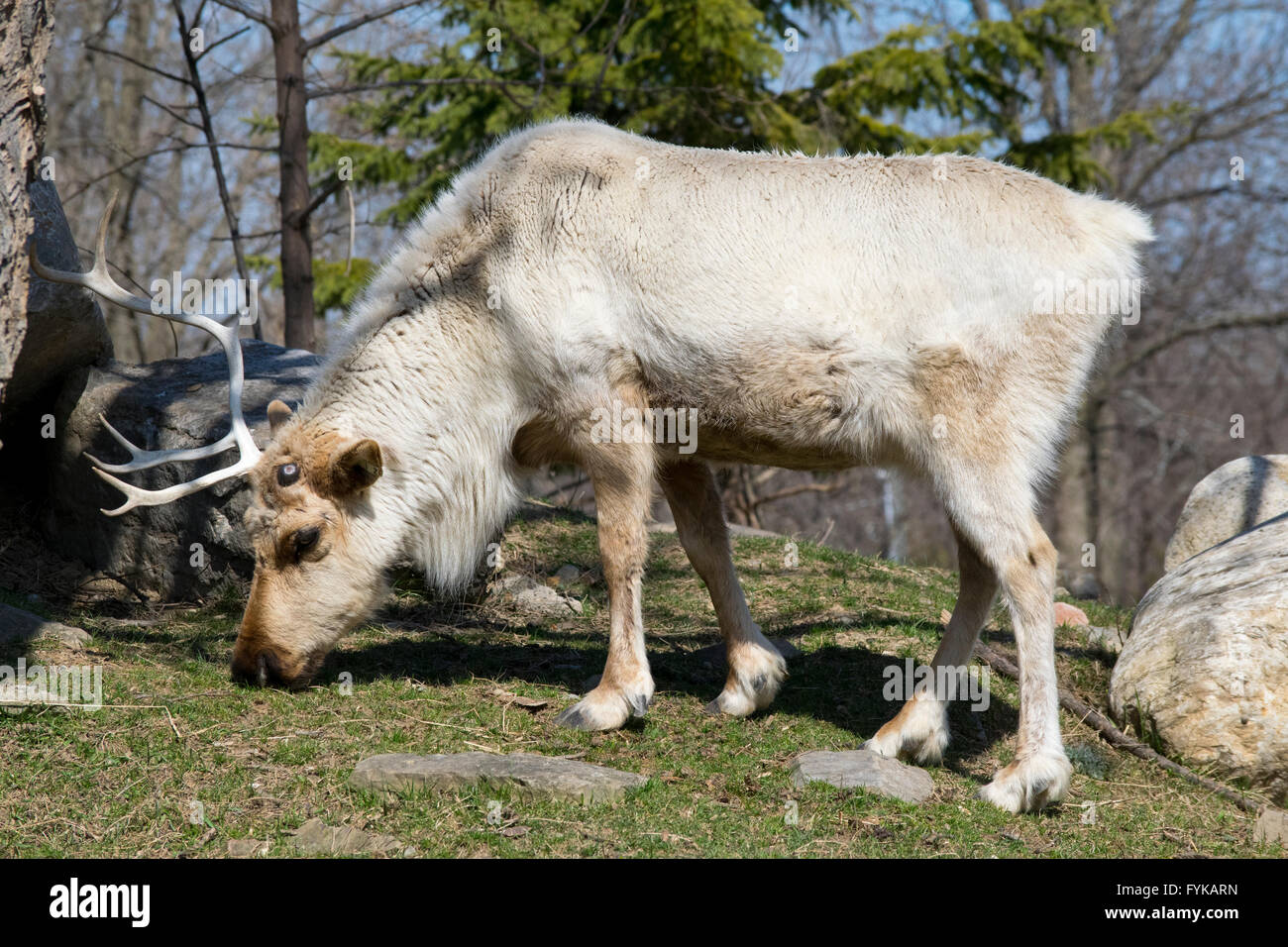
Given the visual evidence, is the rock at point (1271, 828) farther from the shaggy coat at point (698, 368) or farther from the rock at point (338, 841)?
the rock at point (338, 841)

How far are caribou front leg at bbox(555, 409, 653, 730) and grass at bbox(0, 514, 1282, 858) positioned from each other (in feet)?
0.53

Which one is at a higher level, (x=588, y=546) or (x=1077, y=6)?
(x=1077, y=6)

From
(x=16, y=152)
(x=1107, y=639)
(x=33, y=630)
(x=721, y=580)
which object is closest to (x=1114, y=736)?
(x=1107, y=639)

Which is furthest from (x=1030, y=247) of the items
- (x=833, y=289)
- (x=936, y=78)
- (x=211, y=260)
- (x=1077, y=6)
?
(x=211, y=260)

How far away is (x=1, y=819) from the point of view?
14.1 feet

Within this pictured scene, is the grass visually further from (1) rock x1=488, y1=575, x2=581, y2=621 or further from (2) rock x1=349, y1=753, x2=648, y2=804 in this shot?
(1) rock x1=488, y1=575, x2=581, y2=621

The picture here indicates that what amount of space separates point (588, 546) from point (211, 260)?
15743 millimetres

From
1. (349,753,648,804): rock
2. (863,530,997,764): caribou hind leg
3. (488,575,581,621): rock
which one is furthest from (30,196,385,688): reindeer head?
(863,530,997,764): caribou hind leg

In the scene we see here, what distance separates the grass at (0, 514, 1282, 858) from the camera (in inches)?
172

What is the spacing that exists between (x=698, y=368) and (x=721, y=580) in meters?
1.33

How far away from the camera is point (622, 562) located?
18.8 feet

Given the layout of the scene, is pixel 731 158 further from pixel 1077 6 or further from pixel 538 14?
pixel 1077 6

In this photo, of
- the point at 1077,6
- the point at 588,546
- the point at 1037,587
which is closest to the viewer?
the point at 1037,587

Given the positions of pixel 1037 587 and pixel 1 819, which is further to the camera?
pixel 1037 587
